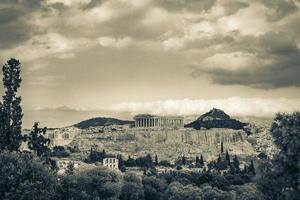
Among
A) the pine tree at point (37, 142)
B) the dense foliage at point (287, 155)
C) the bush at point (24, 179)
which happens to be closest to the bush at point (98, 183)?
the pine tree at point (37, 142)

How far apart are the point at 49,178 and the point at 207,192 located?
84.7 metres

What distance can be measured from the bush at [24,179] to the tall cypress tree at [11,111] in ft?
60.4

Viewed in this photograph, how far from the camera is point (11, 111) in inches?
4619

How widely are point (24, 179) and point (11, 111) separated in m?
27.7

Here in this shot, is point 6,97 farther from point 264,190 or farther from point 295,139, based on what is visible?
point 295,139

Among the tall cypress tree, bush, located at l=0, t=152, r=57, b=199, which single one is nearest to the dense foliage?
bush, located at l=0, t=152, r=57, b=199

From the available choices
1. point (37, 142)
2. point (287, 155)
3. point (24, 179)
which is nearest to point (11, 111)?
point (37, 142)

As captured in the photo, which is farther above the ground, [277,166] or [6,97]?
[6,97]

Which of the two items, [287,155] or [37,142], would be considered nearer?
[287,155]

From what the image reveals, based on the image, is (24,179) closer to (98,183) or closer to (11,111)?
(11,111)

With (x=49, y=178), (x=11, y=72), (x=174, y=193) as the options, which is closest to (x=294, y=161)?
(x=49, y=178)

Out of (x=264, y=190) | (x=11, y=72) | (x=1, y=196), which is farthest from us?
(x=11, y=72)

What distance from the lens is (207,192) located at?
17112cm

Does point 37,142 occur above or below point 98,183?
above
